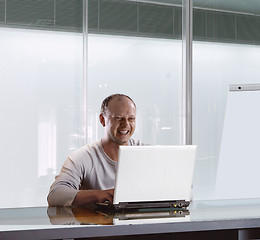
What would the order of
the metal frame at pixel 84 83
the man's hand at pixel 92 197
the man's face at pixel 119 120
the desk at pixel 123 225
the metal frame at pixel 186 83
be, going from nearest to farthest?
1. the desk at pixel 123 225
2. the man's hand at pixel 92 197
3. the man's face at pixel 119 120
4. the metal frame at pixel 84 83
5. the metal frame at pixel 186 83

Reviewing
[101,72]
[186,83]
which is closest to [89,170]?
[101,72]

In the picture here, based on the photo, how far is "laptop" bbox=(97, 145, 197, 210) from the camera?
8.30ft

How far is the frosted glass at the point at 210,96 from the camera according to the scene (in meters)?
5.94

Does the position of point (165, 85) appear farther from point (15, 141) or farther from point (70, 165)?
point (70, 165)

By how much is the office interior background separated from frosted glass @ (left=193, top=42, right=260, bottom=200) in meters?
0.01

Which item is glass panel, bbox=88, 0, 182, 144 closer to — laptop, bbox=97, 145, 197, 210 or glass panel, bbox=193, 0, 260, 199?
glass panel, bbox=193, 0, 260, 199

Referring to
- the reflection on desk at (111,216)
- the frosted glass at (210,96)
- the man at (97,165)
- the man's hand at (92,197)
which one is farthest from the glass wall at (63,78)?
the reflection on desk at (111,216)

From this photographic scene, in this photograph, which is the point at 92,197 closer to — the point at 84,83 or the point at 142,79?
the point at 84,83

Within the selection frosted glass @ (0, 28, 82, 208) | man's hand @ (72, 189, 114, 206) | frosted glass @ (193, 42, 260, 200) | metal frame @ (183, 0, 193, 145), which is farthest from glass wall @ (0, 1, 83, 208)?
man's hand @ (72, 189, 114, 206)

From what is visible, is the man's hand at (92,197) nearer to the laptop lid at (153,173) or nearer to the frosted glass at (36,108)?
the laptop lid at (153,173)

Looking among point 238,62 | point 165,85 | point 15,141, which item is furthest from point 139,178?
point 238,62

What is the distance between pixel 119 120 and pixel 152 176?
37.6 inches

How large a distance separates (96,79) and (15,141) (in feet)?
3.42

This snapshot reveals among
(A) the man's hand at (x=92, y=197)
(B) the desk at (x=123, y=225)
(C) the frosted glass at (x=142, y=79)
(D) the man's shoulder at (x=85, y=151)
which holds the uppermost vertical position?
(C) the frosted glass at (x=142, y=79)
